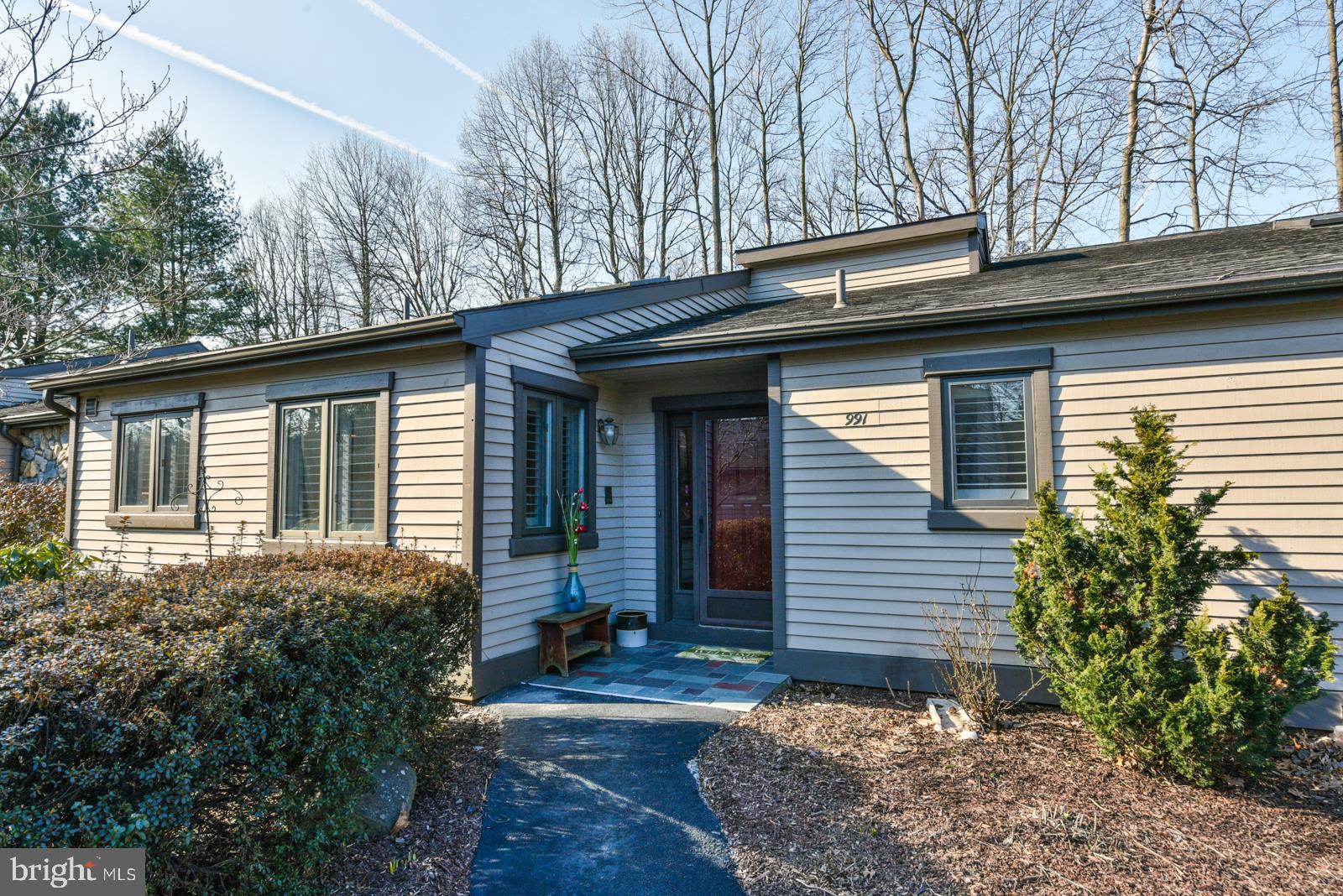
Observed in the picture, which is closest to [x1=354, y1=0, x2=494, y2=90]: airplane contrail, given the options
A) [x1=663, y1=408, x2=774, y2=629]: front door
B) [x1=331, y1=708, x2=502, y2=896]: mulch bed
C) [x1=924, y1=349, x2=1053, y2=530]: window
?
[x1=663, y1=408, x2=774, y2=629]: front door

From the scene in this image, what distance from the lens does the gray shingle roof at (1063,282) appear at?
4715 mm

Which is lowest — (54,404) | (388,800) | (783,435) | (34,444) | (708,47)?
(388,800)

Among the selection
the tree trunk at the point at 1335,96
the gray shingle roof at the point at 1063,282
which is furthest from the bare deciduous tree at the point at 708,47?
the tree trunk at the point at 1335,96

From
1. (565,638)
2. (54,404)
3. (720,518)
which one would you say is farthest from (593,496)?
(54,404)

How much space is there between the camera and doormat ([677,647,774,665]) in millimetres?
6109

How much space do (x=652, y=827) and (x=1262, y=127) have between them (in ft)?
49.5

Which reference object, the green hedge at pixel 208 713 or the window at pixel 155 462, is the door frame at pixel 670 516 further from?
the window at pixel 155 462

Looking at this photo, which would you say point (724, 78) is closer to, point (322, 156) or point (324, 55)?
point (324, 55)

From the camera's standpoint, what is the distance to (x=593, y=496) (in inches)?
258

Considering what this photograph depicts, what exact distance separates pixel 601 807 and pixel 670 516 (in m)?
3.75

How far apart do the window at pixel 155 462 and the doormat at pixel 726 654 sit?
5.16m

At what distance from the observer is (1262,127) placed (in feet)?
38.9

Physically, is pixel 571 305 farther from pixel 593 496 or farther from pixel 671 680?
pixel 671 680

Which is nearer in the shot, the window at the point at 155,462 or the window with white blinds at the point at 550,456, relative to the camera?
the window with white blinds at the point at 550,456
